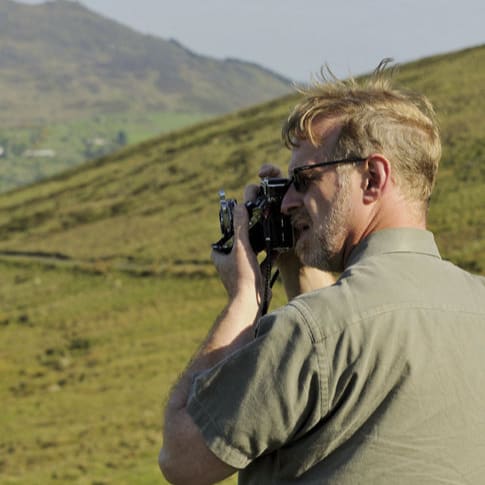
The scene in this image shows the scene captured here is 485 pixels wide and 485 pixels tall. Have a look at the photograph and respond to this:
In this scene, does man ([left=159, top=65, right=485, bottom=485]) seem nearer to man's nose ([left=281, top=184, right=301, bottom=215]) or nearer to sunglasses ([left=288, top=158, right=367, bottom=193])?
sunglasses ([left=288, top=158, right=367, bottom=193])

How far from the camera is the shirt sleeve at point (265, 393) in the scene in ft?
8.39

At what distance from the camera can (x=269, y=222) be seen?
3379 millimetres

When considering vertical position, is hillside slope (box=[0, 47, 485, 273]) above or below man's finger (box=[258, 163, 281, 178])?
below

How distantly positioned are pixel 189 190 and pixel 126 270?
63.4ft

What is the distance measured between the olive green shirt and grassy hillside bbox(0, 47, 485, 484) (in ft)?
40.3

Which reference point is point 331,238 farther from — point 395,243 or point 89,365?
point 89,365

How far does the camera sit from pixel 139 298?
47750 mm

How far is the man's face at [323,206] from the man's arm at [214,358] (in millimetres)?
→ 204

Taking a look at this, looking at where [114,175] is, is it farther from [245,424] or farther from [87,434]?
[245,424]

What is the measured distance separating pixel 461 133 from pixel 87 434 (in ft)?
146

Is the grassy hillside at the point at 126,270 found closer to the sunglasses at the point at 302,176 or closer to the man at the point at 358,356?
the sunglasses at the point at 302,176

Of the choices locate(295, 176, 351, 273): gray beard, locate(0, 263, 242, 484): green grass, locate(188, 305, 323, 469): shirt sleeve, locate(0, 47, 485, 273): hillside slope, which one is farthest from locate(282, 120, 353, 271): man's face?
locate(0, 47, 485, 273): hillside slope

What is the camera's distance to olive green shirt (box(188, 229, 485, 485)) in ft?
8.44

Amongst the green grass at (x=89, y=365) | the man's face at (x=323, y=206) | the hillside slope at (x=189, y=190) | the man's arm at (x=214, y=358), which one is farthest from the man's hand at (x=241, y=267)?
the hillside slope at (x=189, y=190)
